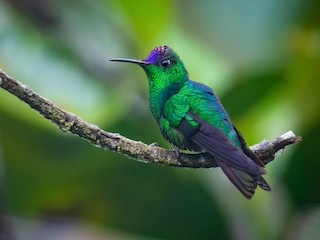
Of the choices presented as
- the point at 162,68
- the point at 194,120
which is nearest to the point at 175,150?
the point at 194,120

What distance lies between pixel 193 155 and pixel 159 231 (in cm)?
205

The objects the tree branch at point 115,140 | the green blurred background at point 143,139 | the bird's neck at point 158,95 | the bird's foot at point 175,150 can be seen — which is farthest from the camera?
the green blurred background at point 143,139

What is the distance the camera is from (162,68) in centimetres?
113

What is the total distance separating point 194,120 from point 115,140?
17 cm

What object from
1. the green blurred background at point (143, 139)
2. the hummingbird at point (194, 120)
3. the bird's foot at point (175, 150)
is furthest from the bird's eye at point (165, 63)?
the green blurred background at point (143, 139)

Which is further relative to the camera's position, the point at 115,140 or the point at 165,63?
the point at 165,63

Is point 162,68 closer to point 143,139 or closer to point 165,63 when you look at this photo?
point 165,63

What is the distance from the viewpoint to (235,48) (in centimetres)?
387

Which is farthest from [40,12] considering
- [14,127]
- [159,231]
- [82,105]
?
[159,231]

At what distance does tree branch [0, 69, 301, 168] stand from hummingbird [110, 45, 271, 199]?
0.09 feet

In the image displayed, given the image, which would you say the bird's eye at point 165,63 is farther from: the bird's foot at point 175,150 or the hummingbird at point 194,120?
the bird's foot at point 175,150

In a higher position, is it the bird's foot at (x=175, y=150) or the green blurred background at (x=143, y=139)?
the green blurred background at (x=143, y=139)

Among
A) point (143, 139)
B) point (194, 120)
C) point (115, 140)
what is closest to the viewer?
point (115, 140)

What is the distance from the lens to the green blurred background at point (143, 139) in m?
2.69
